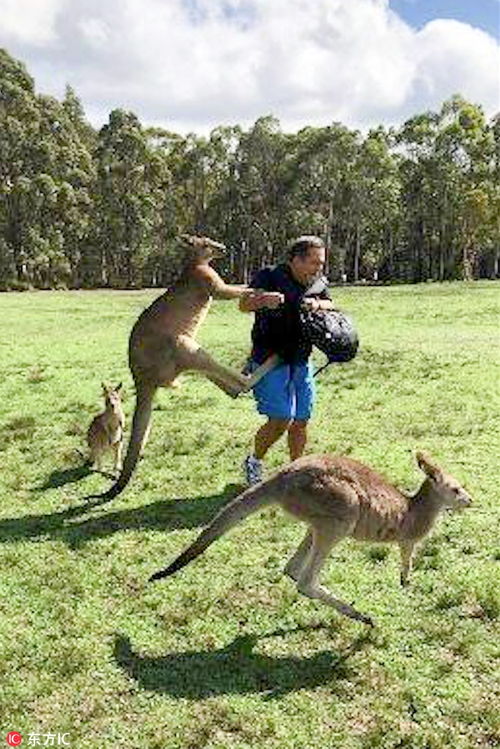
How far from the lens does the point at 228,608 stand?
5164mm

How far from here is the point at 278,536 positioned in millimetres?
6164

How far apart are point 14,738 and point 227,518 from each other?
1354mm

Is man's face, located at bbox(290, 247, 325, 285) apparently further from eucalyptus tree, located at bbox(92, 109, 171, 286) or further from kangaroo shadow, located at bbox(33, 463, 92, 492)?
eucalyptus tree, located at bbox(92, 109, 171, 286)

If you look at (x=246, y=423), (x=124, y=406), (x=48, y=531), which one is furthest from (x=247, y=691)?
(x=124, y=406)

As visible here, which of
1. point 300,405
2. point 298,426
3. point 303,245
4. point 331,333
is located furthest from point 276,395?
point 303,245

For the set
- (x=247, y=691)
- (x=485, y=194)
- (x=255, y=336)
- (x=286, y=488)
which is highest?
(x=485, y=194)

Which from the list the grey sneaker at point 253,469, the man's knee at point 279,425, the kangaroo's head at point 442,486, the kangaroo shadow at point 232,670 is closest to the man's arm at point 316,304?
the man's knee at point 279,425

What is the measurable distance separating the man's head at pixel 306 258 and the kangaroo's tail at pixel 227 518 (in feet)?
7.42

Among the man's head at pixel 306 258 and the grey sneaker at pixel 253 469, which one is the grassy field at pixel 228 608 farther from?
the man's head at pixel 306 258

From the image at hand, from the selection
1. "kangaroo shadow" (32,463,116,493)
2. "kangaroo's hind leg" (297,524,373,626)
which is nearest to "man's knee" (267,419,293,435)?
"kangaroo shadow" (32,463,116,493)

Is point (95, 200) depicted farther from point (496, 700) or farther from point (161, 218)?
point (496, 700)

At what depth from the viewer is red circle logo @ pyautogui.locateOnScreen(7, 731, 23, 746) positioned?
3928 millimetres

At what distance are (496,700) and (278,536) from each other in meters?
2.22

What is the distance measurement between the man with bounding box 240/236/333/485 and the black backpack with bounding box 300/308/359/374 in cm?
8
